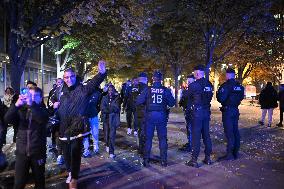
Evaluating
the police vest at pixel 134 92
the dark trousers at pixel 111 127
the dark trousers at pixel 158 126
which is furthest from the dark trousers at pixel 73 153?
the police vest at pixel 134 92

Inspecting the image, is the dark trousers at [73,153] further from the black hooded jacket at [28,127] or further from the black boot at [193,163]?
the black boot at [193,163]

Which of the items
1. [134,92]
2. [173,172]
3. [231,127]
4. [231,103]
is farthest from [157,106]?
[134,92]

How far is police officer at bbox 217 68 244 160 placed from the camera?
9.53 metres

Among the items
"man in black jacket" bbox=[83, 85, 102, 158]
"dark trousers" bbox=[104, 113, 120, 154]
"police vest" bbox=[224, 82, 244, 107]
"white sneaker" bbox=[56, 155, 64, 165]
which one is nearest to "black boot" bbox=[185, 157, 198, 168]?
"police vest" bbox=[224, 82, 244, 107]

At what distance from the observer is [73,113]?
6.55 metres

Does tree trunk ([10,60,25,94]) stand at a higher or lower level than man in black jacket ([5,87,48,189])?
higher

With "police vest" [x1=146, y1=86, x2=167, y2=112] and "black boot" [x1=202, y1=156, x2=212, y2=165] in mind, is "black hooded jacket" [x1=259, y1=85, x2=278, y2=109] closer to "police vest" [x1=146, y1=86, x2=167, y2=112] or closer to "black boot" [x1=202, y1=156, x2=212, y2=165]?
"black boot" [x1=202, y1=156, x2=212, y2=165]

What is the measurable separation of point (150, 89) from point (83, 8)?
5.69 m

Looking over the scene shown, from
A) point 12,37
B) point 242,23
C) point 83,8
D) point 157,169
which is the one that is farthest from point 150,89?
point 242,23

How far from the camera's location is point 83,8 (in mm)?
13289

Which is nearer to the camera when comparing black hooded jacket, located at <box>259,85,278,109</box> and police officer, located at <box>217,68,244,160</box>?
police officer, located at <box>217,68,244,160</box>

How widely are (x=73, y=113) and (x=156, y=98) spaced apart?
2.61 metres

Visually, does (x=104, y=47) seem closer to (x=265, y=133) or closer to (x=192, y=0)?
(x=192, y=0)

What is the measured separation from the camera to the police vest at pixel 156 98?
8.72 metres
